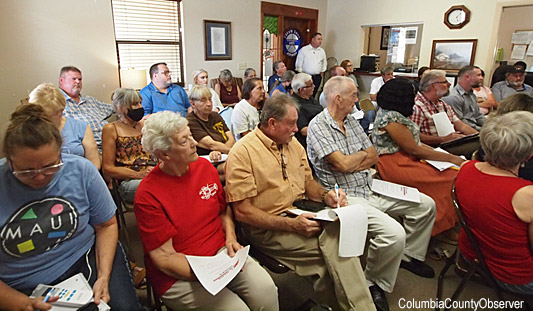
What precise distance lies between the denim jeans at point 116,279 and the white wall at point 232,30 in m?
4.53

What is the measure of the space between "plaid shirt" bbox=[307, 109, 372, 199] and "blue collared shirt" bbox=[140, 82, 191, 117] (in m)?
2.36

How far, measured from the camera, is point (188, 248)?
1470 millimetres

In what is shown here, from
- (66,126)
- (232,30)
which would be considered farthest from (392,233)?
(232,30)

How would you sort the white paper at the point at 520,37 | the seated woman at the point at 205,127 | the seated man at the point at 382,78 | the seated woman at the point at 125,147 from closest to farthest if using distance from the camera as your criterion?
the seated woman at the point at 125,147 < the seated woman at the point at 205,127 < the seated man at the point at 382,78 < the white paper at the point at 520,37

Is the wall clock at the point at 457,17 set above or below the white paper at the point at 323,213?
above

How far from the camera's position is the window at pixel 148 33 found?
15.9 feet

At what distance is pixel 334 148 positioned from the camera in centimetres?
207

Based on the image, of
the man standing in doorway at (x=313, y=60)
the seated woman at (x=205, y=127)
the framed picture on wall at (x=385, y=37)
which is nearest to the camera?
the seated woman at (x=205, y=127)

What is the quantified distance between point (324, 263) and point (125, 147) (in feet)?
5.06

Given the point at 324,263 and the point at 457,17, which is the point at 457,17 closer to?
the point at 457,17

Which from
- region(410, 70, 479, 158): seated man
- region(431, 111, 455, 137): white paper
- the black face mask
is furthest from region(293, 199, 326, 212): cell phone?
region(431, 111, 455, 137): white paper

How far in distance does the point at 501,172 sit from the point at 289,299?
1317 mm

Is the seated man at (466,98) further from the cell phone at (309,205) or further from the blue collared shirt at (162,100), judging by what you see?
the blue collared shirt at (162,100)

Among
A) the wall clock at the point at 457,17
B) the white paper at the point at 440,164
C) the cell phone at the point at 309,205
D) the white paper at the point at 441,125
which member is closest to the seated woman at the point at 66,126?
the cell phone at the point at 309,205
